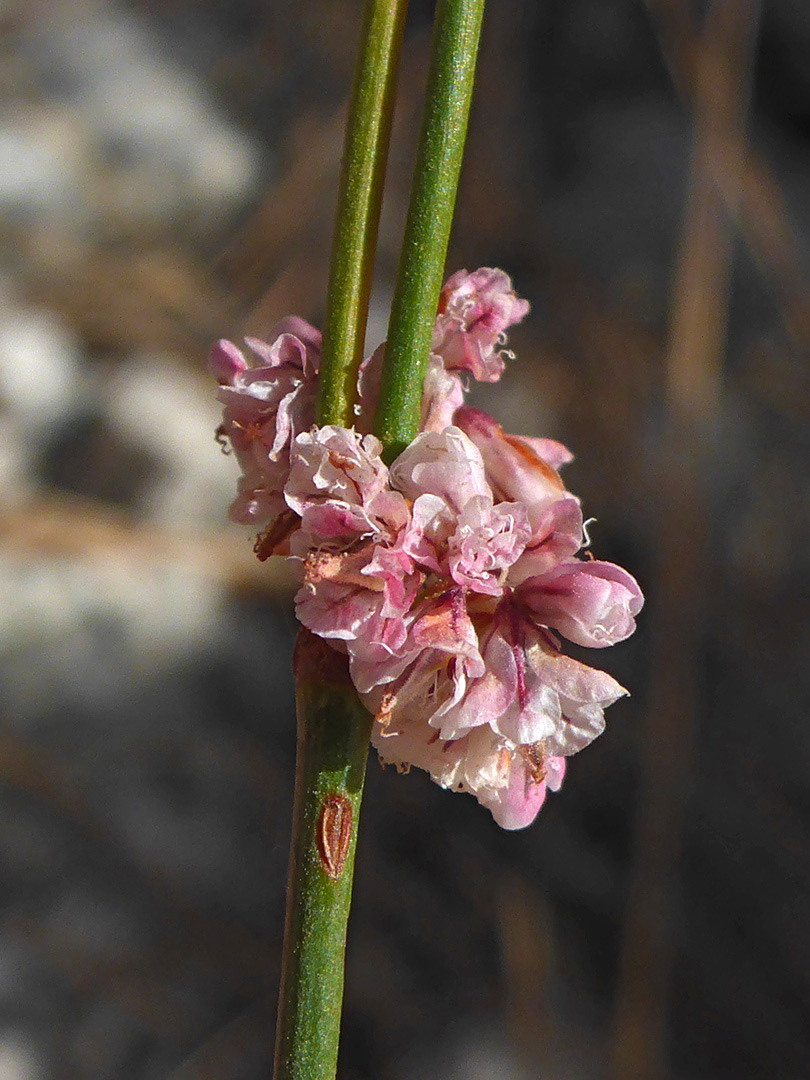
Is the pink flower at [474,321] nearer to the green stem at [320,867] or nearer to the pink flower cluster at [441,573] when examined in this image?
the pink flower cluster at [441,573]

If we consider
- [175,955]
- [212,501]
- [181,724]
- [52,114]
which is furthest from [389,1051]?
[52,114]

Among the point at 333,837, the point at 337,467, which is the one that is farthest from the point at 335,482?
the point at 333,837

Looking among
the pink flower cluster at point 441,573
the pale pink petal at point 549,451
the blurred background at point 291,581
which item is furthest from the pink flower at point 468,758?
the blurred background at point 291,581

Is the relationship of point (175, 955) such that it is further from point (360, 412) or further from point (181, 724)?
point (360, 412)

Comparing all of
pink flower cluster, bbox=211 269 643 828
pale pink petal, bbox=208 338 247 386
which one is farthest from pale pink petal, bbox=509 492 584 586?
pale pink petal, bbox=208 338 247 386

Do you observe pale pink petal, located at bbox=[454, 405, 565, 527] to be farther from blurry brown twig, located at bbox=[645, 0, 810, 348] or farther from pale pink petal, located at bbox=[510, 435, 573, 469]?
blurry brown twig, located at bbox=[645, 0, 810, 348]

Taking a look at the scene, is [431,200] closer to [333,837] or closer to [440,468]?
[440,468]
